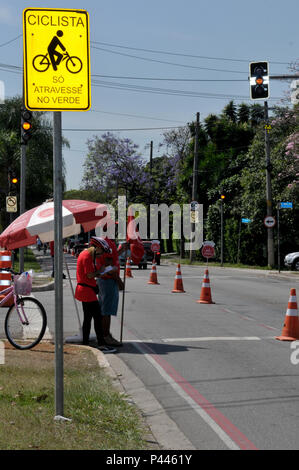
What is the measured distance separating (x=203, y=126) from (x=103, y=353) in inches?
1829

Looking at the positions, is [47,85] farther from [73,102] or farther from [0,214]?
[0,214]

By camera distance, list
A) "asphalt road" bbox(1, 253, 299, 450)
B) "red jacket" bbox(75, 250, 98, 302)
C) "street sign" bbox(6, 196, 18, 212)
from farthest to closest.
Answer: "street sign" bbox(6, 196, 18, 212), "red jacket" bbox(75, 250, 98, 302), "asphalt road" bbox(1, 253, 299, 450)

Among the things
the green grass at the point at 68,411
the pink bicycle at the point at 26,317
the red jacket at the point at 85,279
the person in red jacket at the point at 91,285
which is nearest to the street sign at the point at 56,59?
the green grass at the point at 68,411

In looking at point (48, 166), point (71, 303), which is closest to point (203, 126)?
point (48, 166)

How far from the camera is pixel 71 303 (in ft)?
58.3

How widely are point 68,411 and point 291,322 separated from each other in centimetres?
606

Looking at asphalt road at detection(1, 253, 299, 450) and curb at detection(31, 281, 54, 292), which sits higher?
curb at detection(31, 281, 54, 292)

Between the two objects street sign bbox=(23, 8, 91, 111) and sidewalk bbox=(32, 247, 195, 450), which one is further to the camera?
street sign bbox=(23, 8, 91, 111)

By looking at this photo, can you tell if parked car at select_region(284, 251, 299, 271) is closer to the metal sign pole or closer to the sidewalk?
the sidewalk

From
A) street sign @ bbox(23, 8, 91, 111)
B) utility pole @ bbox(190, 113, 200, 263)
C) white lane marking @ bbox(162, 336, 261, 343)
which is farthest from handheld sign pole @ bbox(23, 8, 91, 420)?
utility pole @ bbox(190, 113, 200, 263)

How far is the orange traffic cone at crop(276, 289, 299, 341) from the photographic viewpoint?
11805mm

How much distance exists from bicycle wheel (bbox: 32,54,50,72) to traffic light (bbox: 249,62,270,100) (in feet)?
42.9

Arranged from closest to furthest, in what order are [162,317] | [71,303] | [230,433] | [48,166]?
1. [230,433]
2. [162,317]
3. [71,303]
4. [48,166]

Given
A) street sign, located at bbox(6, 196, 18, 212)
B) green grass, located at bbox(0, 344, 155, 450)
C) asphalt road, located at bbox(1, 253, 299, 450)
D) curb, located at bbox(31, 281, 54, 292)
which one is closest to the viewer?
green grass, located at bbox(0, 344, 155, 450)
